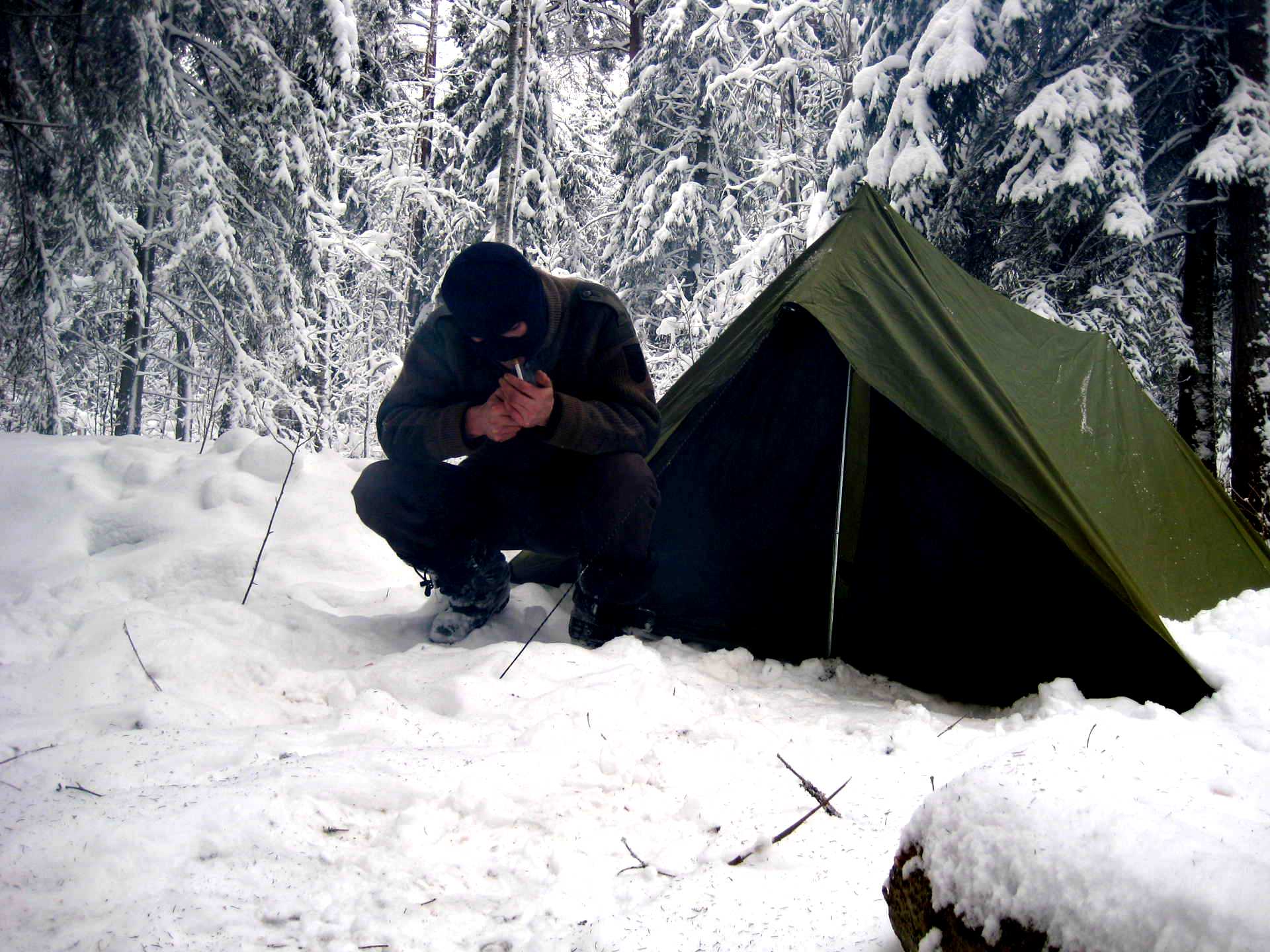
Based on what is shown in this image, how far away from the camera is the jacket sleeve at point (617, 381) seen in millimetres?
2449

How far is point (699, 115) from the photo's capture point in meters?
10.9

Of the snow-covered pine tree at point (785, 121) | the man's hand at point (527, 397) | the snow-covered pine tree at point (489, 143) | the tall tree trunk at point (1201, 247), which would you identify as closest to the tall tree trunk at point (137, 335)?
the snow-covered pine tree at point (489, 143)

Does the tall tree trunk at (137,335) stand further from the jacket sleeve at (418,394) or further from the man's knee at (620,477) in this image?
the man's knee at (620,477)

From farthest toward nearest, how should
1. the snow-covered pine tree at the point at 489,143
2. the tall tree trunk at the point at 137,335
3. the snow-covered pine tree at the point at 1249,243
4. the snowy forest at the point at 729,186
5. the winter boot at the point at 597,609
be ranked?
1. the snow-covered pine tree at the point at 489,143
2. the tall tree trunk at the point at 137,335
3. the snow-covered pine tree at the point at 1249,243
4. the snowy forest at the point at 729,186
5. the winter boot at the point at 597,609

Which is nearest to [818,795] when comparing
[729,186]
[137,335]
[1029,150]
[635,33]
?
[1029,150]

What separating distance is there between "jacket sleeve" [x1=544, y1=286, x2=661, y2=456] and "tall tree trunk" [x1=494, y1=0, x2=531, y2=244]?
252 inches

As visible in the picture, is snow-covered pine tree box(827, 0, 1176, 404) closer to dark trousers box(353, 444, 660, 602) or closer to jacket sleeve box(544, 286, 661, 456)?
jacket sleeve box(544, 286, 661, 456)

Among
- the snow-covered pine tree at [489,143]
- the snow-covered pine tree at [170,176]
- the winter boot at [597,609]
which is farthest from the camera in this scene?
the snow-covered pine tree at [489,143]

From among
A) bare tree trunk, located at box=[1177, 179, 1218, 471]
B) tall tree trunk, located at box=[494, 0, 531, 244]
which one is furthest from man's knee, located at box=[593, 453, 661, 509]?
tall tree trunk, located at box=[494, 0, 531, 244]

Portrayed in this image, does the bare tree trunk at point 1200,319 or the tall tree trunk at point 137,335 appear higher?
the bare tree trunk at point 1200,319

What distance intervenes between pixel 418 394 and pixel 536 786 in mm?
1376

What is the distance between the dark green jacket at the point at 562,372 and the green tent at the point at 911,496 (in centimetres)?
40

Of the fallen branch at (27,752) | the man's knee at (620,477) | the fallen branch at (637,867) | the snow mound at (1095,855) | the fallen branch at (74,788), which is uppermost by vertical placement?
the snow mound at (1095,855)

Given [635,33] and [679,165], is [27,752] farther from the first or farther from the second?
[635,33]
